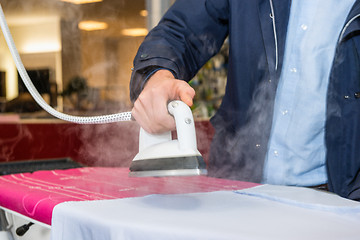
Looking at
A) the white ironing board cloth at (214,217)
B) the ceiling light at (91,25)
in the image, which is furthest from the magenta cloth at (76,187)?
the ceiling light at (91,25)

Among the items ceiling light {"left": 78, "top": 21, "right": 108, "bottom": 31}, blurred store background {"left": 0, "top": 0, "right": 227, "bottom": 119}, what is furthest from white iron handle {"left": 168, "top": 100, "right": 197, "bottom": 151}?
ceiling light {"left": 78, "top": 21, "right": 108, "bottom": 31}

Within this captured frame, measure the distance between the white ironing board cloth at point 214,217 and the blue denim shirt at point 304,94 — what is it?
0.20 meters

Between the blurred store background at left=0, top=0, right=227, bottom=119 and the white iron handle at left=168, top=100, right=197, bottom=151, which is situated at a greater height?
the blurred store background at left=0, top=0, right=227, bottom=119

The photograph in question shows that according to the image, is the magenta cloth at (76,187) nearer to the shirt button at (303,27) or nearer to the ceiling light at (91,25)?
the shirt button at (303,27)

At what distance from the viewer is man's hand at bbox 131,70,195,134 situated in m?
0.83

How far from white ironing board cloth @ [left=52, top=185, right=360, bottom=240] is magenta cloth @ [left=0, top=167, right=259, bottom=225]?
66 mm

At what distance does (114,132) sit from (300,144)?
5.41 ft

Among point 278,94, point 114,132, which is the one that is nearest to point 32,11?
point 114,132

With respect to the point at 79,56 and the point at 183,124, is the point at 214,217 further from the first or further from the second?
the point at 79,56

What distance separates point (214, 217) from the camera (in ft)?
2.31

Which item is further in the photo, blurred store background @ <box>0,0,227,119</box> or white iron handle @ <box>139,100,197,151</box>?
blurred store background @ <box>0,0,227,119</box>

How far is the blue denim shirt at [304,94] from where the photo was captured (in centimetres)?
108

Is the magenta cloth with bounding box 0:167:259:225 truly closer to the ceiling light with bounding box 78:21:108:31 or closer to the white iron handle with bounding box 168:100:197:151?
the white iron handle with bounding box 168:100:197:151

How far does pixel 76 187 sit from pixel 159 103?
1.02 feet
